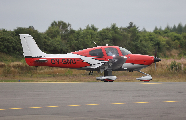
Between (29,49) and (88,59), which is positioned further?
(29,49)

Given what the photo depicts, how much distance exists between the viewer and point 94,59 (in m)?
21.8

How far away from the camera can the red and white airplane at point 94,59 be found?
2158 centimetres

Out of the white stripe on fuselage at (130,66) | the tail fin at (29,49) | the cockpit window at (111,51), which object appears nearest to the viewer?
the cockpit window at (111,51)

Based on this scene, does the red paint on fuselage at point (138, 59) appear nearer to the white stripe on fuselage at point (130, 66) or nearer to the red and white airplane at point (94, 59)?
the red and white airplane at point (94, 59)

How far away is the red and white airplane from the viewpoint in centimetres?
2158

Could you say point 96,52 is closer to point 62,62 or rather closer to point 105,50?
point 105,50

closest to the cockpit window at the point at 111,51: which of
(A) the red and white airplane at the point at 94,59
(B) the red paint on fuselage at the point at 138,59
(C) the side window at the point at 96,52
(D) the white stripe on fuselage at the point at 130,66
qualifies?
(A) the red and white airplane at the point at 94,59

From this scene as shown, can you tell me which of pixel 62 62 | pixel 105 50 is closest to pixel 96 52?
pixel 105 50

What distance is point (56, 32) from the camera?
87.0 metres

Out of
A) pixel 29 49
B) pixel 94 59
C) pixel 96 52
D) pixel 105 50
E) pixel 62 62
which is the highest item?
pixel 29 49

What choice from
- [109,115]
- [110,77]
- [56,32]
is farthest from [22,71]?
[56,32]

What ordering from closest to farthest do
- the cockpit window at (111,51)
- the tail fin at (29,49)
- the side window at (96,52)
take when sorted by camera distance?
the cockpit window at (111,51)
the side window at (96,52)
the tail fin at (29,49)

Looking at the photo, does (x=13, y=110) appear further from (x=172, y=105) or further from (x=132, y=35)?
(x=132, y=35)

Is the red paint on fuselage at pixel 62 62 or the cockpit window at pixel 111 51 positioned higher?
the cockpit window at pixel 111 51
